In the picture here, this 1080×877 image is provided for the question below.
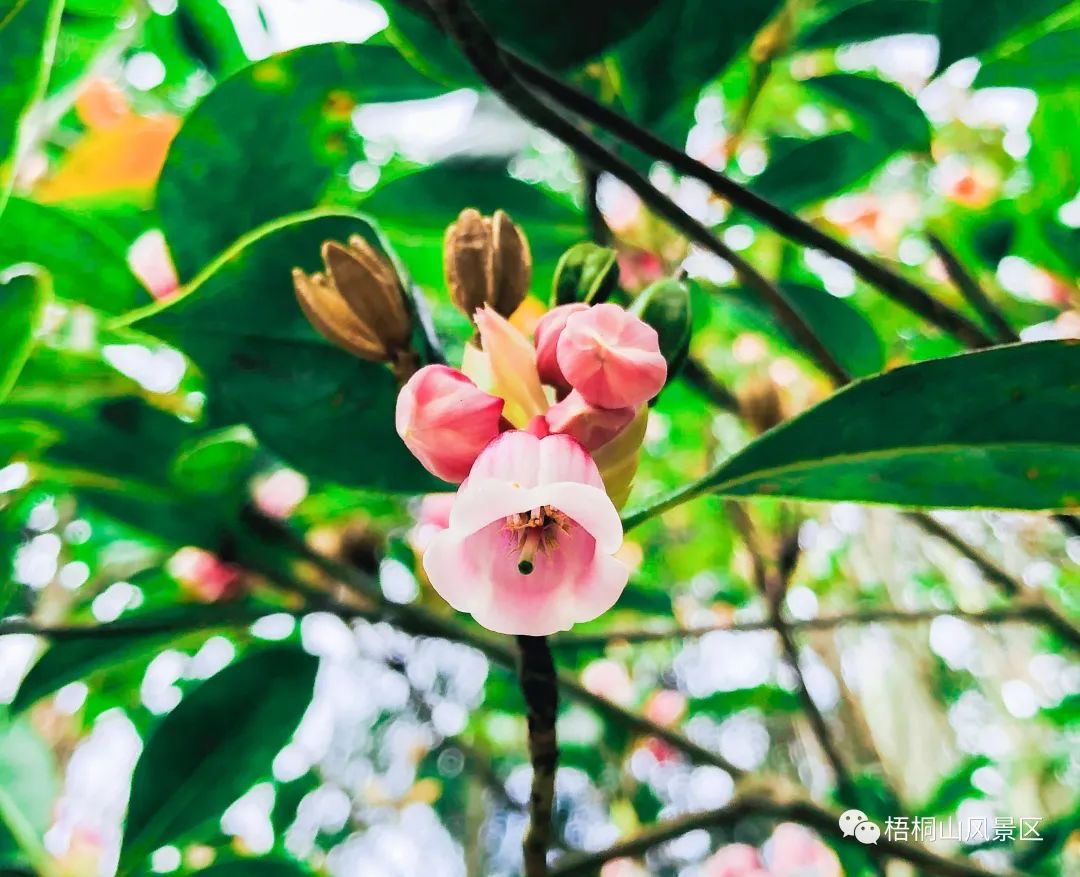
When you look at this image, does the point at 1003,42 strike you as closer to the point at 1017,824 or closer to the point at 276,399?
the point at 276,399

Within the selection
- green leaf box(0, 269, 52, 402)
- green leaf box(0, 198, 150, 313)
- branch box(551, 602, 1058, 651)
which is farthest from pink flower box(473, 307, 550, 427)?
branch box(551, 602, 1058, 651)

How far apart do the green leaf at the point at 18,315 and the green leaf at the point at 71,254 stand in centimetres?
14

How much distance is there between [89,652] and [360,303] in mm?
455

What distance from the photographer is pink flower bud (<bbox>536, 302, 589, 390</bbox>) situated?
1.33ft

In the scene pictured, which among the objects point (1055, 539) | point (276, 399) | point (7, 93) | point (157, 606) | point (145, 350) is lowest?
point (1055, 539)

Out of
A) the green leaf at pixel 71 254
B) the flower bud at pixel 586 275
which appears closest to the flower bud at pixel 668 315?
the flower bud at pixel 586 275

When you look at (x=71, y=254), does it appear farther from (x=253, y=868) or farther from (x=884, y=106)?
(x=884, y=106)

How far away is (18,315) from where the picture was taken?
1.64ft

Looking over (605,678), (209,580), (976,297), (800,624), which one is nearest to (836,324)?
(976,297)

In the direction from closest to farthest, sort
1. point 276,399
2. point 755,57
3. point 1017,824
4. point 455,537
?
point 455,537
point 276,399
point 755,57
point 1017,824

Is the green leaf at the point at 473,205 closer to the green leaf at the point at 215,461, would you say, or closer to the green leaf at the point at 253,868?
the green leaf at the point at 215,461

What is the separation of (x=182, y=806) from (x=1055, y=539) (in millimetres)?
2543

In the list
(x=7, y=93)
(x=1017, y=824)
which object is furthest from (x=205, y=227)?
(x=1017, y=824)

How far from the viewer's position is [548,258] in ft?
2.68
